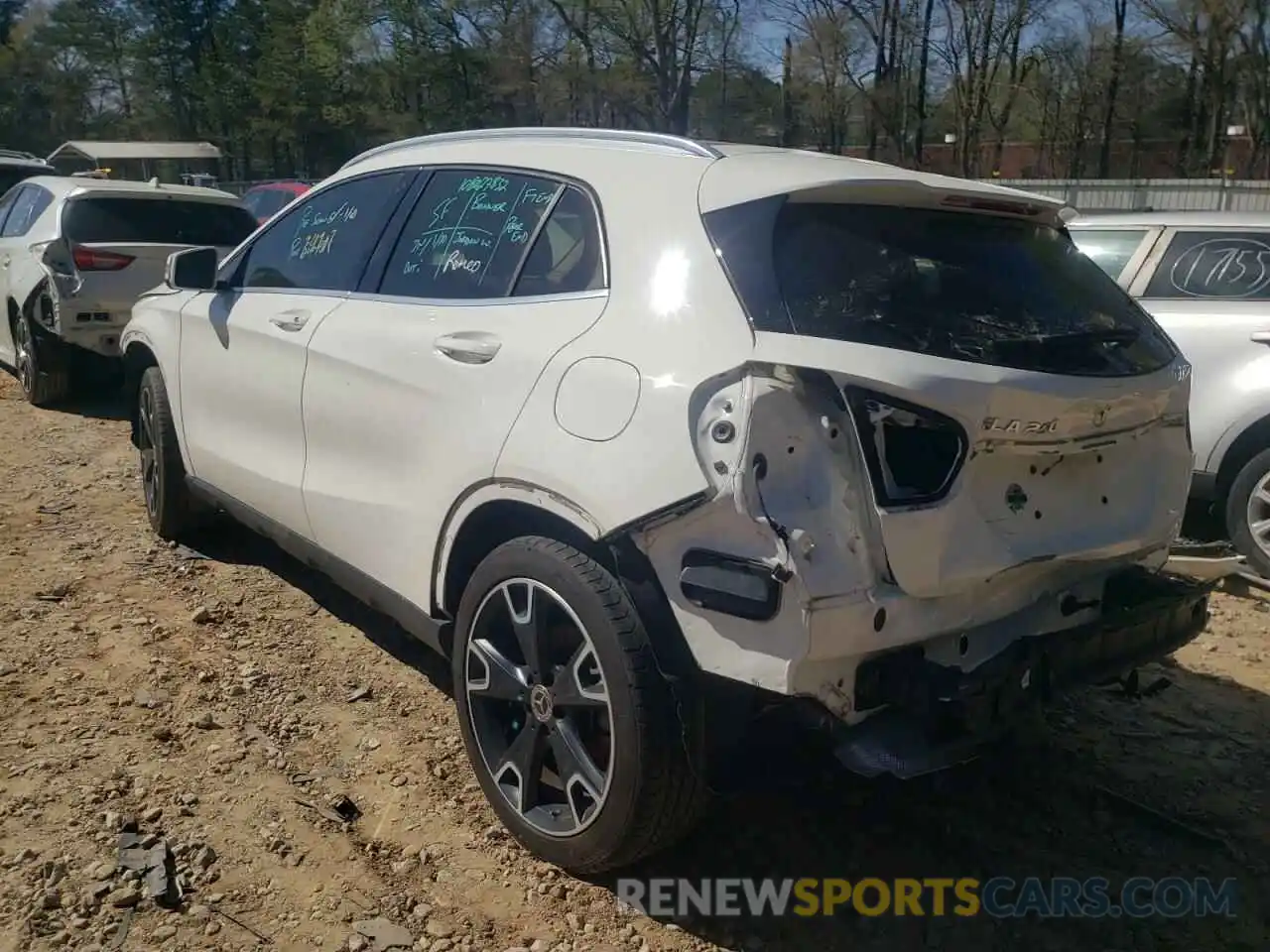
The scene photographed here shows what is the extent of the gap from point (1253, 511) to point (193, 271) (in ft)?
16.1

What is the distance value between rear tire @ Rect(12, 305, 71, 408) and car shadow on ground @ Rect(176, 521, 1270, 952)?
222 inches

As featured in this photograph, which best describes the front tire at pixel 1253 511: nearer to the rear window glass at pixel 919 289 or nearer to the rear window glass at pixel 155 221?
the rear window glass at pixel 919 289

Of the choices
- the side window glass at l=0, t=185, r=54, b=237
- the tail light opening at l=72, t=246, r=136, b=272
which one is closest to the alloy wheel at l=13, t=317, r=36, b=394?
the side window glass at l=0, t=185, r=54, b=237

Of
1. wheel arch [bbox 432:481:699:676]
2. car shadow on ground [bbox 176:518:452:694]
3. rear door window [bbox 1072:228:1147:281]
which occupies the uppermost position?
rear door window [bbox 1072:228:1147:281]

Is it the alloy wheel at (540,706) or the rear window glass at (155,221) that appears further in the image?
the rear window glass at (155,221)

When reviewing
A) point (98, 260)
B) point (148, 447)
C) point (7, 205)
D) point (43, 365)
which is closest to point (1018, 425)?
point (148, 447)

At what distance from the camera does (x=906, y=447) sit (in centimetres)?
239

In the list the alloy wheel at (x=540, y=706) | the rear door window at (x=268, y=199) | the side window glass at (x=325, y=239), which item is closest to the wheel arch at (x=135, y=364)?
the side window glass at (x=325, y=239)

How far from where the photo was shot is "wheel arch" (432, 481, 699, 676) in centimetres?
253

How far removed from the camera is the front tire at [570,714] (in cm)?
254

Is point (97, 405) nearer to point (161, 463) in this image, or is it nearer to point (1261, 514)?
point (161, 463)

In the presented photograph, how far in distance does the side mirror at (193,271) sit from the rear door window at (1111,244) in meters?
4.42

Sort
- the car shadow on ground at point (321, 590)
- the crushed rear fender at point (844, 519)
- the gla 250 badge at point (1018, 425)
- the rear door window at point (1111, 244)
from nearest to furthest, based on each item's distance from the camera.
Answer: the crushed rear fender at point (844, 519) < the gla 250 badge at point (1018, 425) < the car shadow on ground at point (321, 590) < the rear door window at point (1111, 244)

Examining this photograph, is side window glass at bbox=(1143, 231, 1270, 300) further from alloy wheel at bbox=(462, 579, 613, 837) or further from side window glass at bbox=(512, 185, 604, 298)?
alloy wheel at bbox=(462, 579, 613, 837)
